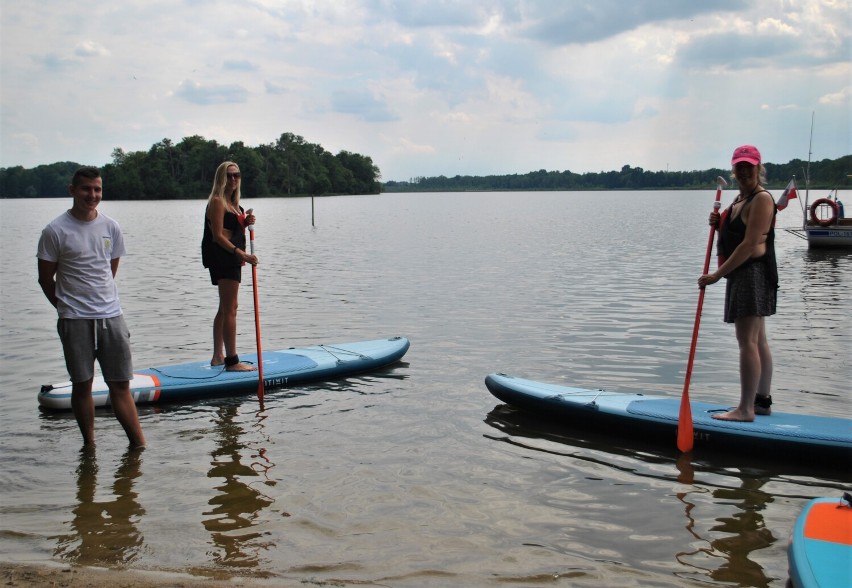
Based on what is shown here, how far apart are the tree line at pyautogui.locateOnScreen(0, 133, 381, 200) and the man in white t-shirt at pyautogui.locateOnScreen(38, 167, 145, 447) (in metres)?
104

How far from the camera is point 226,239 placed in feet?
24.8

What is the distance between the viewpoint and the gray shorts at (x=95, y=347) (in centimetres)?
536

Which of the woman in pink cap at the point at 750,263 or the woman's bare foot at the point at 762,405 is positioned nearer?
the woman in pink cap at the point at 750,263

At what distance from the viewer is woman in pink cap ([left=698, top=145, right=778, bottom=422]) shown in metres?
5.69

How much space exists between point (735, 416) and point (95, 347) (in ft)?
16.9

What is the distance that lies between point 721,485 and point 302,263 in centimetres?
1907

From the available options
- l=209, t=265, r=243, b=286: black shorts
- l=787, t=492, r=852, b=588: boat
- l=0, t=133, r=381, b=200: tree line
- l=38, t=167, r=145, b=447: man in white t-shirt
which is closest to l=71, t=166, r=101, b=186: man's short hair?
l=38, t=167, r=145, b=447: man in white t-shirt

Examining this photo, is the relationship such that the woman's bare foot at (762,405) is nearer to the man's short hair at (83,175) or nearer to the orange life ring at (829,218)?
the man's short hair at (83,175)

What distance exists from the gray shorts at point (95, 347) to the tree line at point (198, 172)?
104 metres

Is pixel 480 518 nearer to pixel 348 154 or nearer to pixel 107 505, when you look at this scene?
pixel 107 505

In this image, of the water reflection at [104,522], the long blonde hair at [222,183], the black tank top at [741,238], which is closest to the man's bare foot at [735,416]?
the black tank top at [741,238]

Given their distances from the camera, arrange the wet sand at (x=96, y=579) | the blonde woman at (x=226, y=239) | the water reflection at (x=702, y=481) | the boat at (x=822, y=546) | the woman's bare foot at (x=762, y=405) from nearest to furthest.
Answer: the boat at (x=822, y=546) < the wet sand at (x=96, y=579) < the water reflection at (x=702, y=481) < the woman's bare foot at (x=762, y=405) < the blonde woman at (x=226, y=239)

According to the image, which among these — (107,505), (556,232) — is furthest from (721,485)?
(556,232)

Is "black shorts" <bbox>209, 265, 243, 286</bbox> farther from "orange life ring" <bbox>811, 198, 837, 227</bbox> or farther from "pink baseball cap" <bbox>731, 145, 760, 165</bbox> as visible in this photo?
"orange life ring" <bbox>811, 198, 837, 227</bbox>
